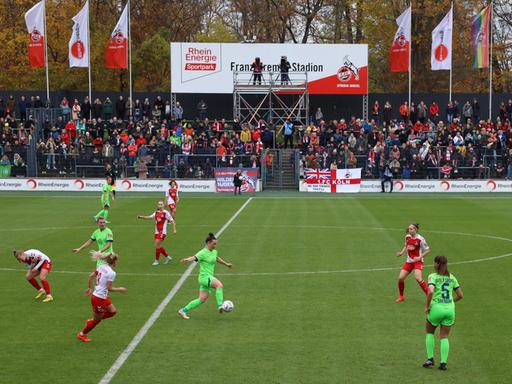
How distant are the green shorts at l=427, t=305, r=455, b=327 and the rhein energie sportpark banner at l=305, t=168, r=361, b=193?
38.4m

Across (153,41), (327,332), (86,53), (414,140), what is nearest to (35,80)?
(153,41)

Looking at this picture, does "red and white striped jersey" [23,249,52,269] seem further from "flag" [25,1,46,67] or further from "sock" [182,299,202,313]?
"flag" [25,1,46,67]

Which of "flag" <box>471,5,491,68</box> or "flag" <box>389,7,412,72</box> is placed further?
"flag" <box>389,7,412,72</box>

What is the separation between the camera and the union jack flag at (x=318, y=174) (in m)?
50.9

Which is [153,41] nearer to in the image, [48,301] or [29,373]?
[48,301]

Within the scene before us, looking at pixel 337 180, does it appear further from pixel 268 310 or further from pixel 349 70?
A: pixel 268 310

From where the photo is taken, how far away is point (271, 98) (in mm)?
58625

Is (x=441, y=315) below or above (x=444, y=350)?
above

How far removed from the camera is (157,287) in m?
19.4

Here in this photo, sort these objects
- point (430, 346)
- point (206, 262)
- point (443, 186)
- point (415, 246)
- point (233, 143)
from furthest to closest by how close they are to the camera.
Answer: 1. point (233, 143)
2. point (443, 186)
3. point (415, 246)
4. point (206, 262)
5. point (430, 346)

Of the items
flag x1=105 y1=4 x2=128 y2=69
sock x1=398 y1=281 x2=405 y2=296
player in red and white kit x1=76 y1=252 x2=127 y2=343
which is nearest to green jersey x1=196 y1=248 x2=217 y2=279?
player in red and white kit x1=76 y1=252 x2=127 y2=343

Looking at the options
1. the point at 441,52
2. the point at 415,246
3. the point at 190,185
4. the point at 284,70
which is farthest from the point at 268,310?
the point at 441,52

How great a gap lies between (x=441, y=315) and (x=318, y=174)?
38926 mm

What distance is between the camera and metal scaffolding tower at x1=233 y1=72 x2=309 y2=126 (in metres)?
57.8
